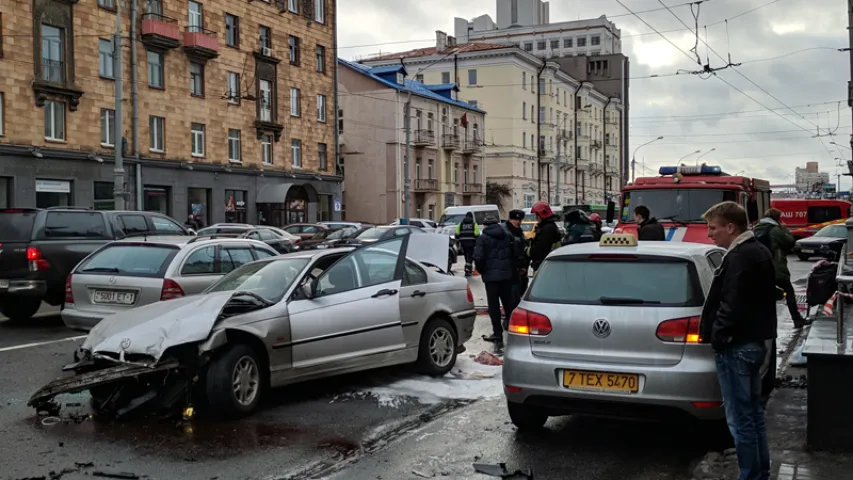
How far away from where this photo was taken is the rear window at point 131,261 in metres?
10.4

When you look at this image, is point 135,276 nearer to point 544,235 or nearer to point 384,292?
point 384,292

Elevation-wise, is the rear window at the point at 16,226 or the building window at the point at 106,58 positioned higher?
the building window at the point at 106,58

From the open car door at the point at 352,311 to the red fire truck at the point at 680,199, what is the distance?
7601 millimetres

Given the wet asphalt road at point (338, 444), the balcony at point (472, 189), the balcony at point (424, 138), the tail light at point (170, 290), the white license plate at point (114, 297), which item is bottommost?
the wet asphalt road at point (338, 444)

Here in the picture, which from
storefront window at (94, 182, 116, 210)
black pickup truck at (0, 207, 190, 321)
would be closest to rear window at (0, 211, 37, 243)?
black pickup truck at (0, 207, 190, 321)

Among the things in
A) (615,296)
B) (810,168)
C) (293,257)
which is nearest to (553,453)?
(615,296)

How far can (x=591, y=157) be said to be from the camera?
98.1 metres

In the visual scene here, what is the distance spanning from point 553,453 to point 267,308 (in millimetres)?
2899

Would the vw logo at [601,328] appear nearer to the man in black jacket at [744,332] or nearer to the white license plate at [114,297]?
the man in black jacket at [744,332]

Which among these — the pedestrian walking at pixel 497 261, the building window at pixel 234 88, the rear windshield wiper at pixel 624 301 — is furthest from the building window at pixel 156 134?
the rear windshield wiper at pixel 624 301

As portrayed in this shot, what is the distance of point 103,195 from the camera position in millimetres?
34625

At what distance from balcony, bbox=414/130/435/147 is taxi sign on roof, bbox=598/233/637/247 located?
53.5 m

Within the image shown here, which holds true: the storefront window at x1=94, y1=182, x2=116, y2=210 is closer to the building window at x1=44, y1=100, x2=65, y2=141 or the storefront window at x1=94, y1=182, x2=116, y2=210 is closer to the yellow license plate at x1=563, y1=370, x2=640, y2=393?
the building window at x1=44, y1=100, x2=65, y2=141

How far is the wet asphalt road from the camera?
5629mm
